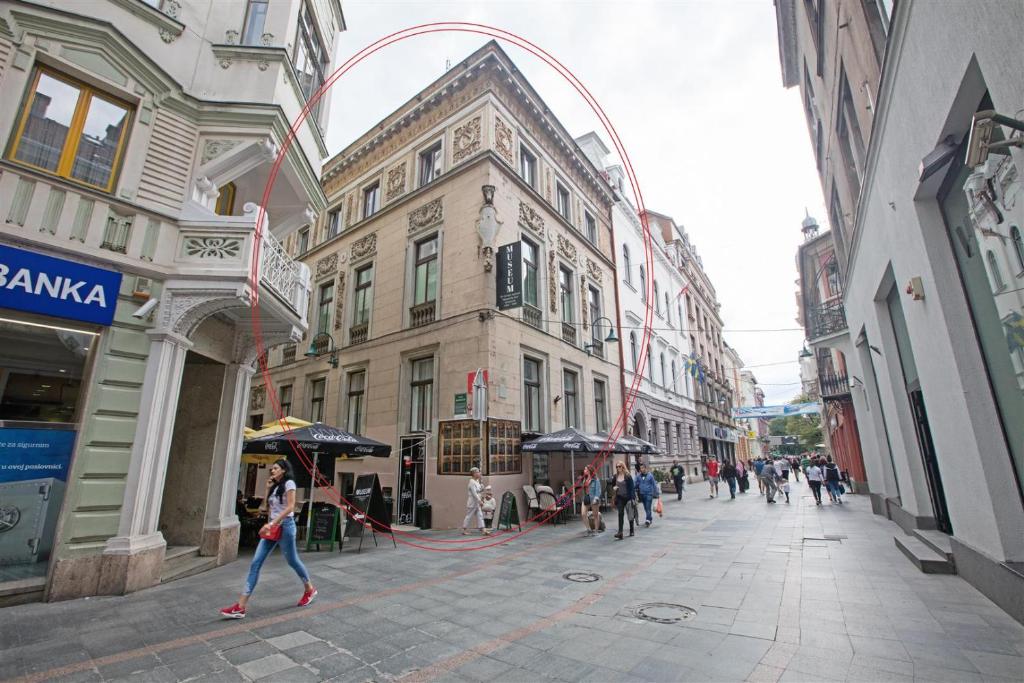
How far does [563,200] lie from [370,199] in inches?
355

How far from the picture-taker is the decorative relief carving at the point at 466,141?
1639 centimetres

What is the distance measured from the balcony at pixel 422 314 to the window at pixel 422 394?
4.34 feet

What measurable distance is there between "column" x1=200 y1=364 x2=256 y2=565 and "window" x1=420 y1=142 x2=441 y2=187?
1106 centimetres

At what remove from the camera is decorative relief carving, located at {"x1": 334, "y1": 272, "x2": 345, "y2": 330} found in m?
19.2

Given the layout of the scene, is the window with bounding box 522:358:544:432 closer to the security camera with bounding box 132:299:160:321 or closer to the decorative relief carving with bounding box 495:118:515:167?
the decorative relief carving with bounding box 495:118:515:167

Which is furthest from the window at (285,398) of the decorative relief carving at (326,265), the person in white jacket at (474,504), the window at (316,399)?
the person in white jacket at (474,504)

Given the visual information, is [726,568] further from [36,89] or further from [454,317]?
[36,89]

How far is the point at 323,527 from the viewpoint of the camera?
988cm

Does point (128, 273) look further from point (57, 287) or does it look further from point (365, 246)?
point (365, 246)

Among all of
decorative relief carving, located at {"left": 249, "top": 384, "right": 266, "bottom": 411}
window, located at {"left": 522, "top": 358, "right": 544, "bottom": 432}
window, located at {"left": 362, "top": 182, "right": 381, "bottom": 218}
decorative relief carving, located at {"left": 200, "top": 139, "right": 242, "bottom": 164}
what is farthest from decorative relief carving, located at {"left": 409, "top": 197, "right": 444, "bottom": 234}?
decorative relief carving, located at {"left": 249, "top": 384, "right": 266, "bottom": 411}

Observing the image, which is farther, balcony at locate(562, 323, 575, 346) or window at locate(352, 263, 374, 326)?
balcony at locate(562, 323, 575, 346)

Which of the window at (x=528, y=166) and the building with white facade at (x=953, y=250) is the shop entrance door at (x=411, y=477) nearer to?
the window at (x=528, y=166)

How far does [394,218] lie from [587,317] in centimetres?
941

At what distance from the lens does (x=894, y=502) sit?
38.7ft
